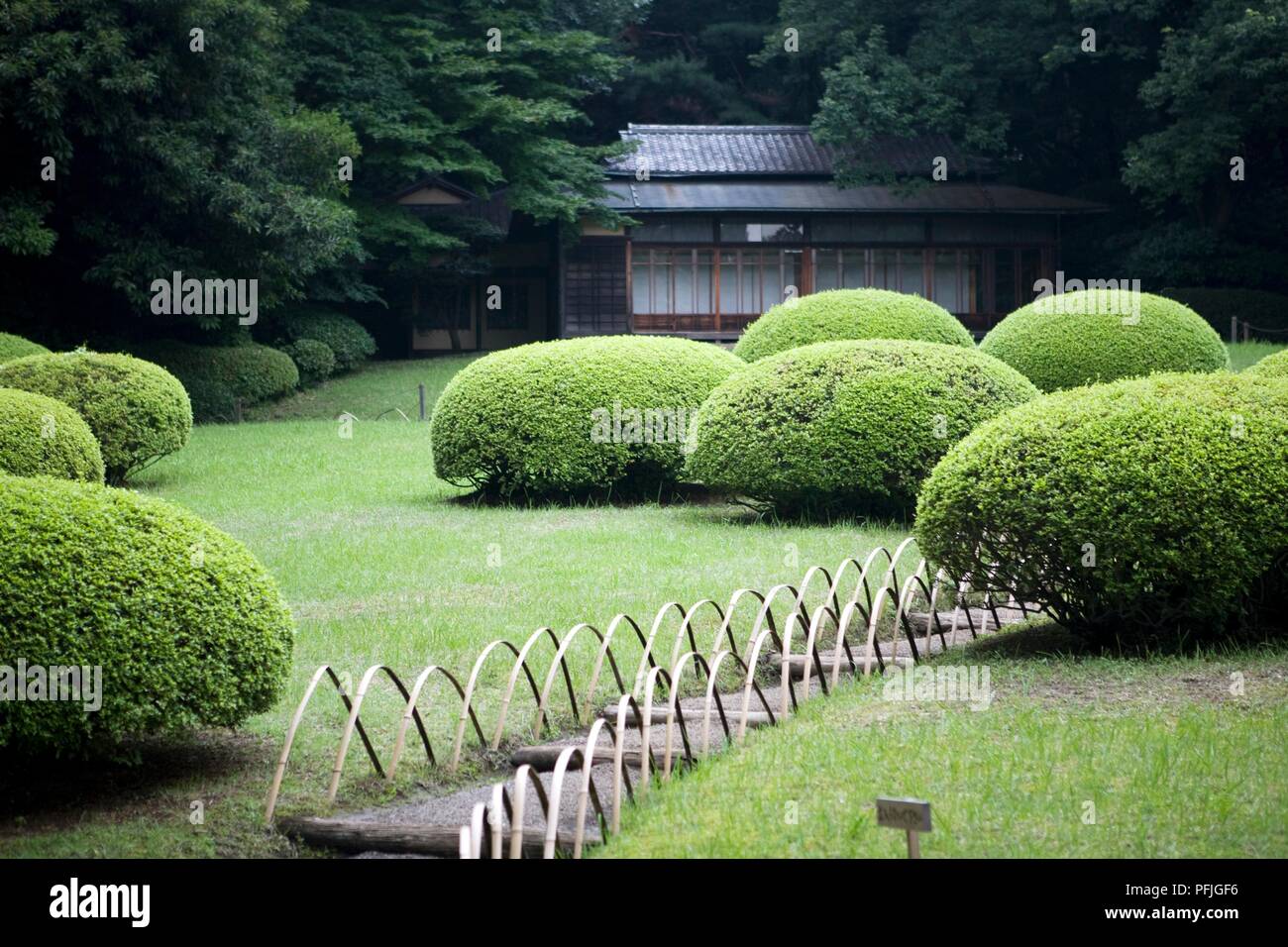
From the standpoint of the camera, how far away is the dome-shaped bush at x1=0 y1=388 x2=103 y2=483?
40.9 feet

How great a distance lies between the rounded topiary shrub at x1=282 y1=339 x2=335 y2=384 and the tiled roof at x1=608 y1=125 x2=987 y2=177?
31.0 ft

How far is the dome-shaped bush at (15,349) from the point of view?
728 inches

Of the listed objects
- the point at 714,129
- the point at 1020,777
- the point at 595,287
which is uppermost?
the point at 714,129

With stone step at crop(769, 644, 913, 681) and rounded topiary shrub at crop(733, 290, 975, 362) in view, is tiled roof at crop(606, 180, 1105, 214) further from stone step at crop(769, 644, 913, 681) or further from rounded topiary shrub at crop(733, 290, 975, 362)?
stone step at crop(769, 644, 913, 681)

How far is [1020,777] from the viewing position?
518 centimetres

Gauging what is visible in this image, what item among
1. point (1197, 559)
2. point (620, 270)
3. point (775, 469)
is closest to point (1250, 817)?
point (1197, 559)

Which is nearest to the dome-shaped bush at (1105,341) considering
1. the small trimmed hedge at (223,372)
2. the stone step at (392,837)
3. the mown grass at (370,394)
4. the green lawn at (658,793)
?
the green lawn at (658,793)

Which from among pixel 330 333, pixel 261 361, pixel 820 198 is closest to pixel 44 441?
pixel 261 361

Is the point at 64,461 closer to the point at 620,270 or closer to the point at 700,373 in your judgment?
the point at 700,373

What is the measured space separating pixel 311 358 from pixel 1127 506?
74.4 ft

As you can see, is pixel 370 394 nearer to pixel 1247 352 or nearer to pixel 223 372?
pixel 223 372

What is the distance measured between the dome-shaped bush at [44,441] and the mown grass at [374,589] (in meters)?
1.19

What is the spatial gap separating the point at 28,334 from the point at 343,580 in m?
17.1
